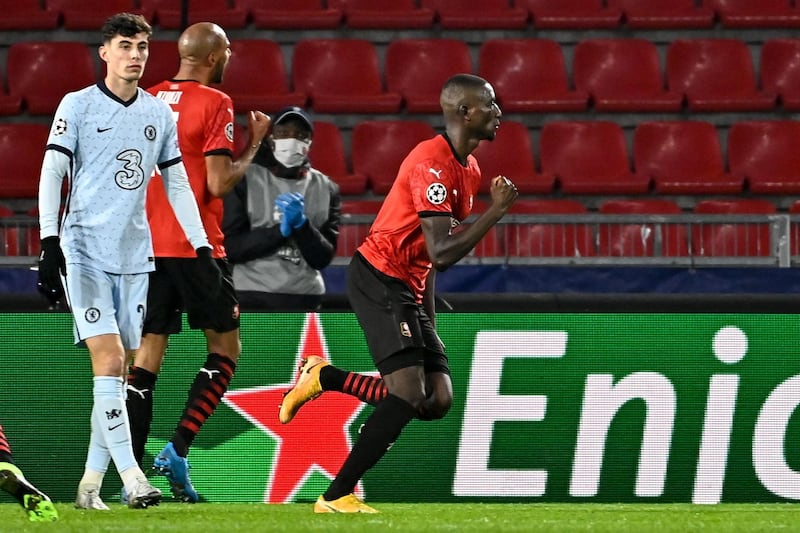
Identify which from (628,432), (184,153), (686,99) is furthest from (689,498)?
(686,99)

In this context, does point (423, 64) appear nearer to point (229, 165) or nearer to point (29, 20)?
point (29, 20)

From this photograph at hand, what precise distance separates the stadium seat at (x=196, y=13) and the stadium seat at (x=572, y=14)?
2.64 meters

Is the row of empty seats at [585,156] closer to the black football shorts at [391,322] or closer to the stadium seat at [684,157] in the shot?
the stadium seat at [684,157]

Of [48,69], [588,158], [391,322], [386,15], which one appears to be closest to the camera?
[391,322]

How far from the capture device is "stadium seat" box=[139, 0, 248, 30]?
13.0 meters

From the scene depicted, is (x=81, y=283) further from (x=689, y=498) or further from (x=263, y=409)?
(x=689, y=498)

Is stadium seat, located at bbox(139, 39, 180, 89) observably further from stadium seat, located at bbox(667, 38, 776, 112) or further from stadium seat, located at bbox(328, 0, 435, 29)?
stadium seat, located at bbox(667, 38, 776, 112)

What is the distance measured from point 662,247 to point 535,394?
197 centimetres

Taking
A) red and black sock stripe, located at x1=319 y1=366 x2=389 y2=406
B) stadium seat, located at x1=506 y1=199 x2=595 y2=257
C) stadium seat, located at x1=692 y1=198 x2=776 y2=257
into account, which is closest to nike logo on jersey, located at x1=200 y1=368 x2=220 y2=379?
red and black sock stripe, located at x1=319 y1=366 x2=389 y2=406

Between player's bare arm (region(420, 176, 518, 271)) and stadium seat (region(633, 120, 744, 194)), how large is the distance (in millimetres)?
6175

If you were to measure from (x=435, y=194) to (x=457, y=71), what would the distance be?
22.8ft

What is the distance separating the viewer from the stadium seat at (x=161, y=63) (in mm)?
12391

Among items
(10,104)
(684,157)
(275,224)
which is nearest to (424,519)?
(275,224)

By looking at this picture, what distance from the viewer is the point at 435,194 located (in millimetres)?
5781
